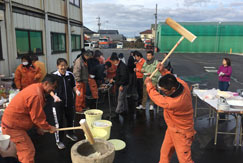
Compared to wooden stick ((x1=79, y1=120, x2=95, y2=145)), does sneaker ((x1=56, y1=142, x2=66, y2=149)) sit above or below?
below

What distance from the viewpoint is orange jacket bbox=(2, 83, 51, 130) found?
9.09ft

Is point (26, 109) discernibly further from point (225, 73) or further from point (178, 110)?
point (225, 73)

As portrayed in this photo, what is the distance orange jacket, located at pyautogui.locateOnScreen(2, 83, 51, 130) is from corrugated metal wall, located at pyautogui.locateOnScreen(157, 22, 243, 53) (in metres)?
36.4

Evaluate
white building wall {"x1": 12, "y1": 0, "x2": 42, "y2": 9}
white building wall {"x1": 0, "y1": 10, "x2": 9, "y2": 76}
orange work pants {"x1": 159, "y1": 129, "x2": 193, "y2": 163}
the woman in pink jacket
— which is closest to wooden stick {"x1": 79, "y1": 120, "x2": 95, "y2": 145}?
orange work pants {"x1": 159, "y1": 129, "x2": 193, "y2": 163}

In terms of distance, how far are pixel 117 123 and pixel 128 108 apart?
1.33 m

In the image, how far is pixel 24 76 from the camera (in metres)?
5.83

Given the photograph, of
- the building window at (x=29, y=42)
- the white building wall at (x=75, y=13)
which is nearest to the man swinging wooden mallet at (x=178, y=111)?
the building window at (x=29, y=42)

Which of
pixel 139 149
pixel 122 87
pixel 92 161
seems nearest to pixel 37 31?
pixel 122 87

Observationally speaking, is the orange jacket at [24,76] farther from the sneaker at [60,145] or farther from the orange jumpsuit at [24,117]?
the orange jumpsuit at [24,117]

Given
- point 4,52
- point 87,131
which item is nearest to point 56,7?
point 4,52

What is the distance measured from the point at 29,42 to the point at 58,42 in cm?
281

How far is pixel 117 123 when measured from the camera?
5895 millimetres

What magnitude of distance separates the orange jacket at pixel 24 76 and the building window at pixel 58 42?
506cm

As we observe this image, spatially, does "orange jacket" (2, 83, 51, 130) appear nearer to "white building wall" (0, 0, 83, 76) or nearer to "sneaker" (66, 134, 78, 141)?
"sneaker" (66, 134, 78, 141)
